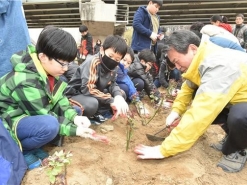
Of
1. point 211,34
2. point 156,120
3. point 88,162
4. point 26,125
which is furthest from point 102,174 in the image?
point 211,34

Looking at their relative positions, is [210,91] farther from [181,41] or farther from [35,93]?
[35,93]

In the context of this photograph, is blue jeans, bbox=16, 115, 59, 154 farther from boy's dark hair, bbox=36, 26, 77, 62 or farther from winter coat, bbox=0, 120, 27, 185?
boy's dark hair, bbox=36, 26, 77, 62

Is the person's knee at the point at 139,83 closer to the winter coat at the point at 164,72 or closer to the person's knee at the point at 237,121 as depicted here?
the winter coat at the point at 164,72

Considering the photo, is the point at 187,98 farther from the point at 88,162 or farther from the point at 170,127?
the point at 88,162

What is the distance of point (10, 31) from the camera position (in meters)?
2.50

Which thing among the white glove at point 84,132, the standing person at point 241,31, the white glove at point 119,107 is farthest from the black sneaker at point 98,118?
the standing person at point 241,31

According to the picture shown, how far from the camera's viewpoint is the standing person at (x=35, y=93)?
1.92 m

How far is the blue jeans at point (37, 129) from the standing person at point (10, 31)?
76 centimetres

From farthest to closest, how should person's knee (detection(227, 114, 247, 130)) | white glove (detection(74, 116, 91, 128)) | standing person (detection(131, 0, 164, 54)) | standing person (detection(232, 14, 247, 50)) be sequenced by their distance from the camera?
standing person (detection(232, 14, 247, 50)), standing person (detection(131, 0, 164, 54)), white glove (detection(74, 116, 91, 128)), person's knee (detection(227, 114, 247, 130))

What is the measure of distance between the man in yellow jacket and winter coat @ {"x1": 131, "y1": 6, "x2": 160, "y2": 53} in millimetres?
2471

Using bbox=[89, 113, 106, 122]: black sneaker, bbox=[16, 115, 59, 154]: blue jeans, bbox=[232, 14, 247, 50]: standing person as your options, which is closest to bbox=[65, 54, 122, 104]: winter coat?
bbox=[89, 113, 106, 122]: black sneaker

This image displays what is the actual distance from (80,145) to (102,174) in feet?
1.52

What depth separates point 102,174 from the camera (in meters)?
2.05

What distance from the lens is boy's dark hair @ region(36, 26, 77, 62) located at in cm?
195
